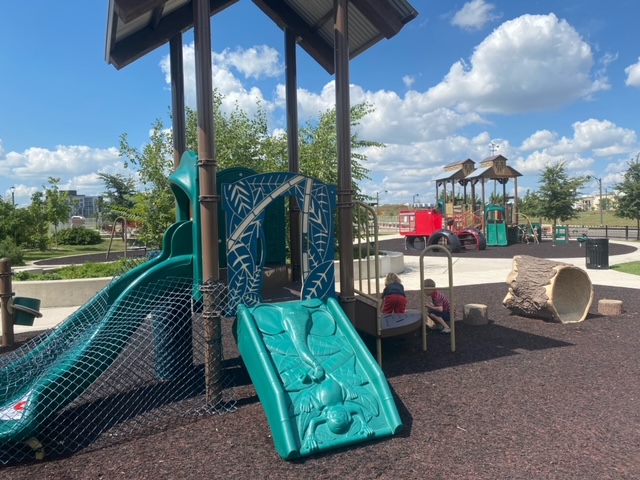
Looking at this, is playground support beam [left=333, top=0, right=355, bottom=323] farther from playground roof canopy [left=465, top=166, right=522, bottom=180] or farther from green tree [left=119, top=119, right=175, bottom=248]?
playground roof canopy [left=465, top=166, right=522, bottom=180]

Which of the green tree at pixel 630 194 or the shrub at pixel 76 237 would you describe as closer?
the green tree at pixel 630 194

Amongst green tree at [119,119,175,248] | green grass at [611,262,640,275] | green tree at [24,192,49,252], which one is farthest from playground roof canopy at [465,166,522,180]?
green tree at [24,192,49,252]

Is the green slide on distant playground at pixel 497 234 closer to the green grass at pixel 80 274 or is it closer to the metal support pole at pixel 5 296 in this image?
the green grass at pixel 80 274

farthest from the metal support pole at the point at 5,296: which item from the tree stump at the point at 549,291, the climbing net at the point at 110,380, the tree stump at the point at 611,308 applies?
the tree stump at the point at 611,308

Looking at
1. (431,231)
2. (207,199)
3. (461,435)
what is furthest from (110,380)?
(431,231)

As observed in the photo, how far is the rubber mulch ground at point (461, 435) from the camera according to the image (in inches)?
124

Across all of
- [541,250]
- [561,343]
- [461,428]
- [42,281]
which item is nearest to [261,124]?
[42,281]

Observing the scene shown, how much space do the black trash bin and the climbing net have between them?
12790 mm

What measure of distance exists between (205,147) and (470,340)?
424 centimetres

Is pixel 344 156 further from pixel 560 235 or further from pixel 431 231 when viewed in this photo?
pixel 560 235

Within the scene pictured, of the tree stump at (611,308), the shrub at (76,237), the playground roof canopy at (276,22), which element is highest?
the playground roof canopy at (276,22)

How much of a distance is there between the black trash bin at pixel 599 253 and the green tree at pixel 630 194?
15.6 metres

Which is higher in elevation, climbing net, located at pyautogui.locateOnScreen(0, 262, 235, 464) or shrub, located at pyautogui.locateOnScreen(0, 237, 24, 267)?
shrub, located at pyautogui.locateOnScreen(0, 237, 24, 267)

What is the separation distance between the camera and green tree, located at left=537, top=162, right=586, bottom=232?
29.5m
